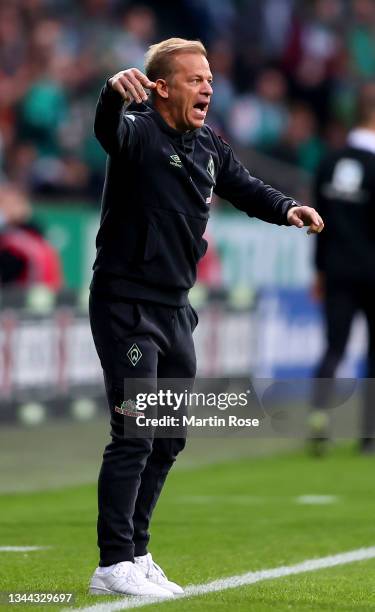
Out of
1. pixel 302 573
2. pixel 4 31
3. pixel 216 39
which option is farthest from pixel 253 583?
pixel 216 39

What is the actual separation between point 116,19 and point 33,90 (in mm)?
3086

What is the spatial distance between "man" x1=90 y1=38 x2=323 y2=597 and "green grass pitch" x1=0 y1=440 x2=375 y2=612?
26 centimetres

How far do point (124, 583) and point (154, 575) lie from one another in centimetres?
22

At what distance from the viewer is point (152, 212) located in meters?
5.80

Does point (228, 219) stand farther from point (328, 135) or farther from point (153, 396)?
point (153, 396)

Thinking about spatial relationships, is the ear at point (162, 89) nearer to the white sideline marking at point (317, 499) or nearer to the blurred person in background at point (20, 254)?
the white sideline marking at point (317, 499)

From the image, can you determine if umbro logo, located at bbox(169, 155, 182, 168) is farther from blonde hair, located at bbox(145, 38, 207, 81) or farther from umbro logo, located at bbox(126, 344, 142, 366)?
umbro logo, located at bbox(126, 344, 142, 366)

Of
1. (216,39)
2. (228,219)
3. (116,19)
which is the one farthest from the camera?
(216,39)

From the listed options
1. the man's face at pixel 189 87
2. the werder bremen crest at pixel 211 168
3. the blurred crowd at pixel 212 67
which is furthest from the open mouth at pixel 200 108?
the blurred crowd at pixel 212 67

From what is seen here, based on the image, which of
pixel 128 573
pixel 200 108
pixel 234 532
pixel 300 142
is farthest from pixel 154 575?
pixel 300 142

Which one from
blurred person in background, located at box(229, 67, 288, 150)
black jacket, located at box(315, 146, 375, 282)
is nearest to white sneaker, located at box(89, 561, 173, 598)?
black jacket, located at box(315, 146, 375, 282)

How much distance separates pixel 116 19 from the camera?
19.0m

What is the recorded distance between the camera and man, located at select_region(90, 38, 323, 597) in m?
5.74

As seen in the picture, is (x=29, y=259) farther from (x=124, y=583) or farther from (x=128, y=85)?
(x=128, y=85)
